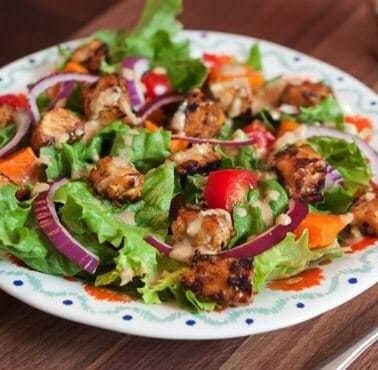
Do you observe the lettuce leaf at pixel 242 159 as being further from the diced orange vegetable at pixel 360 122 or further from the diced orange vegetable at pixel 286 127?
the diced orange vegetable at pixel 360 122

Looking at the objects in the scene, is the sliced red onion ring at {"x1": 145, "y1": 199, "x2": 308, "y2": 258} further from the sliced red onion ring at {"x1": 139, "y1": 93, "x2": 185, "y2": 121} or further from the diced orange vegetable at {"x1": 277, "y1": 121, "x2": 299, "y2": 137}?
the sliced red onion ring at {"x1": 139, "y1": 93, "x2": 185, "y2": 121}

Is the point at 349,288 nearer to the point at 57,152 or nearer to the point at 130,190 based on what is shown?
the point at 130,190

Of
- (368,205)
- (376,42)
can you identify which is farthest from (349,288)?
(376,42)

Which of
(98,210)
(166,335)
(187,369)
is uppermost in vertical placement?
(98,210)

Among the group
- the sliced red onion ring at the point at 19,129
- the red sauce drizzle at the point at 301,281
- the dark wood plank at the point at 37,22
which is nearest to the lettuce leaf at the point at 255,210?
the red sauce drizzle at the point at 301,281

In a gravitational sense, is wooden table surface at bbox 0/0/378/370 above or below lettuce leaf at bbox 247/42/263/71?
below

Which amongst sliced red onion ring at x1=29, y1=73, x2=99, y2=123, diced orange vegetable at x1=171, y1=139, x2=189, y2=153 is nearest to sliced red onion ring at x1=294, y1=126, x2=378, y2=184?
diced orange vegetable at x1=171, y1=139, x2=189, y2=153
